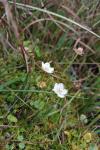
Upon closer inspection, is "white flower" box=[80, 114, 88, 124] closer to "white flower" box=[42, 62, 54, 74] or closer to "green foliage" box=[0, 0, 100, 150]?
"green foliage" box=[0, 0, 100, 150]

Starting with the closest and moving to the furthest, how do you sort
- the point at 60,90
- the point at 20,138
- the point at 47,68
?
the point at 20,138, the point at 60,90, the point at 47,68

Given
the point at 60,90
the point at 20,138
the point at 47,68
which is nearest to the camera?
the point at 20,138

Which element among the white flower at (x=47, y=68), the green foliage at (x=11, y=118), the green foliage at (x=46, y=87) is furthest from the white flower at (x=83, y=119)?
the green foliage at (x=11, y=118)

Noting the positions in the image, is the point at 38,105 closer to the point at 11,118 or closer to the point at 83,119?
the point at 11,118

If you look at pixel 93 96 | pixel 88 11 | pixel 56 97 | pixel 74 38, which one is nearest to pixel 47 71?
pixel 56 97

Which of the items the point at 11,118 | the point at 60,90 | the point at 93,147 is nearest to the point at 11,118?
the point at 11,118

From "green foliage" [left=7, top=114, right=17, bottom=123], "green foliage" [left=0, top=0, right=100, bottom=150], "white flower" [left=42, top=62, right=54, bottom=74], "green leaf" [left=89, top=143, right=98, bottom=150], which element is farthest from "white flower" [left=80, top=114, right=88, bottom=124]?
"green foliage" [left=7, top=114, right=17, bottom=123]

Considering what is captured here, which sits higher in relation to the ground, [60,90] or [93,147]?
[60,90]

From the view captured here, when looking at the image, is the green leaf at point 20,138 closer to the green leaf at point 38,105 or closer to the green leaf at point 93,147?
the green leaf at point 38,105

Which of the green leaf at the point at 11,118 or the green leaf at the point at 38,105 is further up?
the green leaf at the point at 38,105

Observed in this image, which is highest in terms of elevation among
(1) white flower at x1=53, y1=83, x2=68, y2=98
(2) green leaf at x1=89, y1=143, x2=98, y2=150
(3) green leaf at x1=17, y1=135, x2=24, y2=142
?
(1) white flower at x1=53, y1=83, x2=68, y2=98

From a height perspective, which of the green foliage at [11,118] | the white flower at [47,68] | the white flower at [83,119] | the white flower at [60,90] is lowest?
the green foliage at [11,118]
